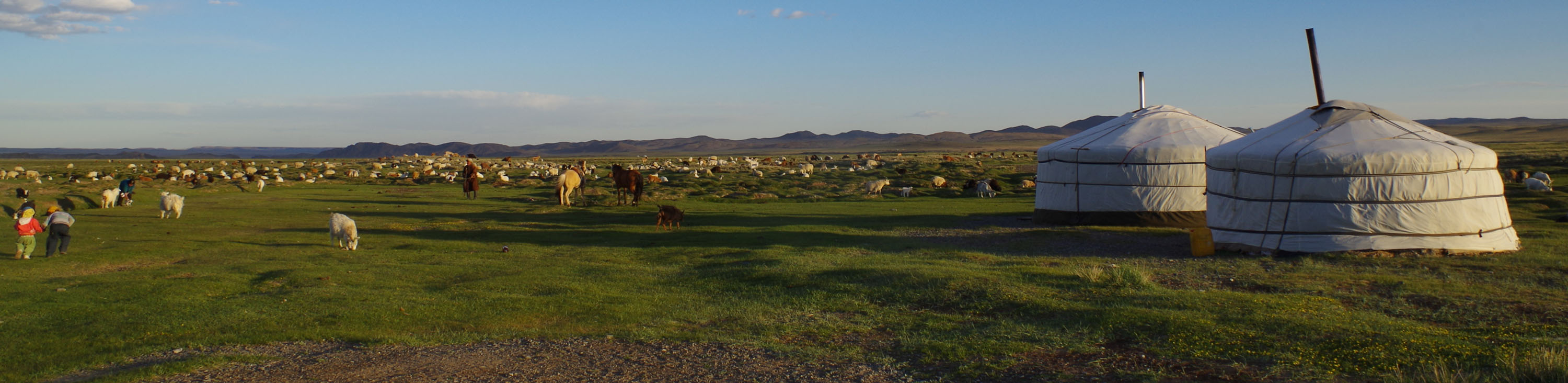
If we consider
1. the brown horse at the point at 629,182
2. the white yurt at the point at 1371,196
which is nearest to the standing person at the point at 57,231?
the brown horse at the point at 629,182

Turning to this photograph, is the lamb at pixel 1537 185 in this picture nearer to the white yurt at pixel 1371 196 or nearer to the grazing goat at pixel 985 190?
the grazing goat at pixel 985 190

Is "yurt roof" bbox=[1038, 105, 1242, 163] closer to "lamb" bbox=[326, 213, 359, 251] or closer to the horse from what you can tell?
the horse

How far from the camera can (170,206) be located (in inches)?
880

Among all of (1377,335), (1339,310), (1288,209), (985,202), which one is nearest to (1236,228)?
(1288,209)

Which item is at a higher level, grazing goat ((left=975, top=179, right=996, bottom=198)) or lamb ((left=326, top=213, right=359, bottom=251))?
lamb ((left=326, top=213, right=359, bottom=251))

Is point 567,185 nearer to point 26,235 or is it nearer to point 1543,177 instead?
point 26,235

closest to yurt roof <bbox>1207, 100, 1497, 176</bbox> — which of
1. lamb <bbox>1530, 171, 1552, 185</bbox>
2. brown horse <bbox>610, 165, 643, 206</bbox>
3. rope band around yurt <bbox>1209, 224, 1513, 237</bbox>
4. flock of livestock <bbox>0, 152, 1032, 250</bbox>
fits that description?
rope band around yurt <bbox>1209, 224, 1513, 237</bbox>

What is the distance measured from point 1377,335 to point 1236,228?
8.30 m

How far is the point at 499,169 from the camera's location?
6069cm

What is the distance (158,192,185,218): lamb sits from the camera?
22.3m

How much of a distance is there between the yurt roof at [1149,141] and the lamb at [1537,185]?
13.5m

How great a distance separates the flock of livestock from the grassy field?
2459mm

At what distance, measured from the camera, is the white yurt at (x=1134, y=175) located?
19734 mm

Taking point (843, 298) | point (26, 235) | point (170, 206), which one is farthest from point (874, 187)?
point (26, 235)
